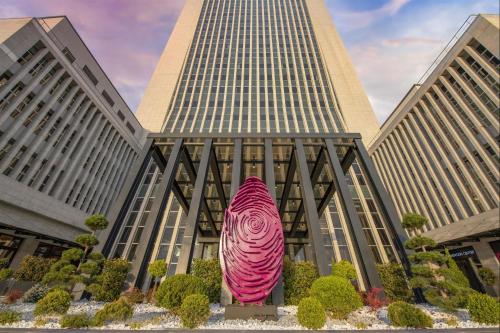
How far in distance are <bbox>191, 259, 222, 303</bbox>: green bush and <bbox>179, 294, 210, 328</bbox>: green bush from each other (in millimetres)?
3642

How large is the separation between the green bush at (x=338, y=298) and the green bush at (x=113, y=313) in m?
7.36

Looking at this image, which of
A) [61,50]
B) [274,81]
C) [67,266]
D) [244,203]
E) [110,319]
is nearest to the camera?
[110,319]

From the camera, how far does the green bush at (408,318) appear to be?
7.02 metres

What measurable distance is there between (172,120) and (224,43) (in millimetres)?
23783

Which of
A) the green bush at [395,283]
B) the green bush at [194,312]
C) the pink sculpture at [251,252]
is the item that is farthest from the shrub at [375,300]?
the green bush at [194,312]

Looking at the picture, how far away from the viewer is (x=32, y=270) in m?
14.2

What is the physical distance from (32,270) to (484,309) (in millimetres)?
24287

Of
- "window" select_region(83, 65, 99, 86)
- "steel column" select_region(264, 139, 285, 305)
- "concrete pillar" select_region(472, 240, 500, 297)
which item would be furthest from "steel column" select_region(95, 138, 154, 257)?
"concrete pillar" select_region(472, 240, 500, 297)

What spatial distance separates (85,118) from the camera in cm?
2625

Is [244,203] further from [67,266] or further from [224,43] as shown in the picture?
[224,43]

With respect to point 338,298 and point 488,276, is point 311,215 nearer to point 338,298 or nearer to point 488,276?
point 338,298

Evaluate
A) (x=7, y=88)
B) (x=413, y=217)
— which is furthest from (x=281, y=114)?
(x=7, y=88)

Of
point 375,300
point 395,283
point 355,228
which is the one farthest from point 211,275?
point 395,283

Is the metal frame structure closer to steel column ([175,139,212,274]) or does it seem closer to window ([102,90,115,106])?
steel column ([175,139,212,274])
